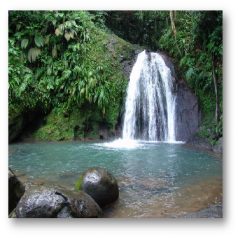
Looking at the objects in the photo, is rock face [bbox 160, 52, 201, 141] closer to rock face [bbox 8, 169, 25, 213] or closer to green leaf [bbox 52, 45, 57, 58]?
green leaf [bbox 52, 45, 57, 58]

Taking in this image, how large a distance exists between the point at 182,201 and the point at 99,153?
234 cm

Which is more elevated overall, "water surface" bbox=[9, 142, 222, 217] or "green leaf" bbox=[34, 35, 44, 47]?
"green leaf" bbox=[34, 35, 44, 47]

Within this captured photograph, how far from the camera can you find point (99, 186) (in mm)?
4258

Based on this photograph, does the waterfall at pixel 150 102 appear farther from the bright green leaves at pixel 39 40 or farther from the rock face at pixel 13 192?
the rock face at pixel 13 192

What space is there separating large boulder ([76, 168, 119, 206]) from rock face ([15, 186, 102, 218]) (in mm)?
466

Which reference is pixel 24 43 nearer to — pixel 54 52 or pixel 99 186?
pixel 54 52

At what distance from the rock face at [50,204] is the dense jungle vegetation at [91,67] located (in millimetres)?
2916

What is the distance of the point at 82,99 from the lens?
855cm

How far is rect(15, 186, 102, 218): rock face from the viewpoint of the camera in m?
3.66

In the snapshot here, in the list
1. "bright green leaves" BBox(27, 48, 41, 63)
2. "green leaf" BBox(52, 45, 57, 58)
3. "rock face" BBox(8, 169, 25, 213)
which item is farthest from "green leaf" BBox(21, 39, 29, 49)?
"rock face" BBox(8, 169, 25, 213)


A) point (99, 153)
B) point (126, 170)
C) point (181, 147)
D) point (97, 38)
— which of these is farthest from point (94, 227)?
point (97, 38)

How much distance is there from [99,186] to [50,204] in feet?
2.42

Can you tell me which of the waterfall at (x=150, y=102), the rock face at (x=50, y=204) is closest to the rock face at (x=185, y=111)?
the waterfall at (x=150, y=102)
